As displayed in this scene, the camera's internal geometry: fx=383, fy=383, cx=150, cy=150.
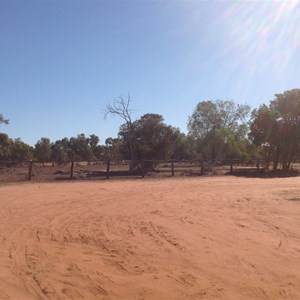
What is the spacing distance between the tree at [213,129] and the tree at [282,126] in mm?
26415

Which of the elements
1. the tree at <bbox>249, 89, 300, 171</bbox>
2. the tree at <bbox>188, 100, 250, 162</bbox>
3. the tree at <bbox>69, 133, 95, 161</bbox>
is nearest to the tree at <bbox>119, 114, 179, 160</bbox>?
the tree at <bbox>249, 89, 300, 171</bbox>

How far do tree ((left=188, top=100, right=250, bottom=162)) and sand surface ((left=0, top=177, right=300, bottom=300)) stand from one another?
2085 inches

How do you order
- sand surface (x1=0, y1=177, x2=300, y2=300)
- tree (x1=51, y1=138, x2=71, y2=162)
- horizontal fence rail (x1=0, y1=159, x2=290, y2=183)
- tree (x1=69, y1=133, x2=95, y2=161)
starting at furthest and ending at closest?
tree (x1=69, y1=133, x2=95, y2=161), tree (x1=51, y1=138, x2=71, y2=162), horizontal fence rail (x1=0, y1=159, x2=290, y2=183), sand surface (x1=0, y1=177, x2=300, y2=300)

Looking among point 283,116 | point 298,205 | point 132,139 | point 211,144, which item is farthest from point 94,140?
point 298,205

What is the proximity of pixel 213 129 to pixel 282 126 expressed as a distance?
30258 mm

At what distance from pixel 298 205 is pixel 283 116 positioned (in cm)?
2519

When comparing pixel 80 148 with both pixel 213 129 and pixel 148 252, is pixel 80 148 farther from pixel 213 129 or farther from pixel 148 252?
pixel 148 252

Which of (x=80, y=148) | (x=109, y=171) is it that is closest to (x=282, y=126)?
(x=109, y=171)

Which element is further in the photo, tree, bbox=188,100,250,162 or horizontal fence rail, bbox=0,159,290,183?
tree, bbox=188,100,250,162

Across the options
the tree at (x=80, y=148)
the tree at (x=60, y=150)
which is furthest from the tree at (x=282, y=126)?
the tree at (x=80, y=148)

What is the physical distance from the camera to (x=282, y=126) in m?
36.6

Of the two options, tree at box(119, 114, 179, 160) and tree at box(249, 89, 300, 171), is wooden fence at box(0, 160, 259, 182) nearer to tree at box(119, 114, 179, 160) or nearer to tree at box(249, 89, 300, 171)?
tree at box(119, 114, 179, 160)

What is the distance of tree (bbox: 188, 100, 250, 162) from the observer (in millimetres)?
65125

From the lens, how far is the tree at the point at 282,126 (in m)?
35.9
